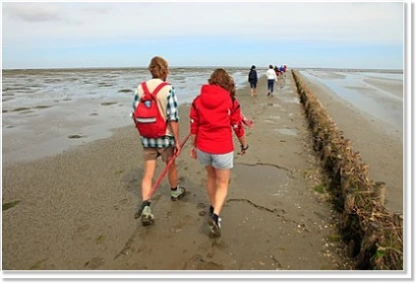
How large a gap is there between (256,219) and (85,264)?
231 cm

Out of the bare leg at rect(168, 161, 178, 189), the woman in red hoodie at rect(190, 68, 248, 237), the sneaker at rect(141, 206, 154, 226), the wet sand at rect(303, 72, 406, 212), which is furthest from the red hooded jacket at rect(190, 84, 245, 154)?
the wet sand at rect(303, 72, 406, 212)

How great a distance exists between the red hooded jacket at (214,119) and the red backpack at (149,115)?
43 cm

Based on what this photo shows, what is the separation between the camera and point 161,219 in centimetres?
430

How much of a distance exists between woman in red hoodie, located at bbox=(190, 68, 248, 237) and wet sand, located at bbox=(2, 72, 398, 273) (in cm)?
55

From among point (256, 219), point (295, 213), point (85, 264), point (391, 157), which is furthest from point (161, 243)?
point (391, 157)

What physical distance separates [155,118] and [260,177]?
2997 millimetres

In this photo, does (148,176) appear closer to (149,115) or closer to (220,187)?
(149,115)

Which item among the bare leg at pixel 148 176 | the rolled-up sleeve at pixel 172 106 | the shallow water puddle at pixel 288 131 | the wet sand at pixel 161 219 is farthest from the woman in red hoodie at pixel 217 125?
the shallow water puddle at pixel 288 131

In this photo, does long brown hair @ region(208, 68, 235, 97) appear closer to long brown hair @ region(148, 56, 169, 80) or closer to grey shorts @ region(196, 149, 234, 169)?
→ long brown hair @ region(148, 56, 169, 80)

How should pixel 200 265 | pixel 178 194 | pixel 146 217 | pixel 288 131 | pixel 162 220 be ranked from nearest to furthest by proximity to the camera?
1. pixel 200 265
2. pixel 146 217
3. pixel 162 220
4. pixel 178 194
5. pixel 288 131

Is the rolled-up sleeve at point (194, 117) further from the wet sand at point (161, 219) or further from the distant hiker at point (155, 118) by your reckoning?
the wet sand at point (161, 219)

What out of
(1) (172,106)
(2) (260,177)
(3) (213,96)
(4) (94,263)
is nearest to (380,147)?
(2) (260,177)

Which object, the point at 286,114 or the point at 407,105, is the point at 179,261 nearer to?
the point at 407,105

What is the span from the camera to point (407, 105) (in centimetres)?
402
